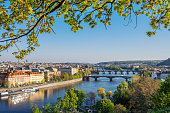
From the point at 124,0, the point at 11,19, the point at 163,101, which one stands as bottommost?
the point at 163,101

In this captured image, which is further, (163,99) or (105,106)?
(105,106)

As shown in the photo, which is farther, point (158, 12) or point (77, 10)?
point (158, 12)

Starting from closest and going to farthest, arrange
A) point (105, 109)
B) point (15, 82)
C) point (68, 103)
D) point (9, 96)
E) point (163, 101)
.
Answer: point (163, 101) → point (68, 103) → point (105, 109) → point (9, 96) → point (15, 82)

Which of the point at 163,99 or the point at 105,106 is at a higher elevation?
the point at 163,99

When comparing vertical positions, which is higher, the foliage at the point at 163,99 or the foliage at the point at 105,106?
the foliage at the point at 163,99

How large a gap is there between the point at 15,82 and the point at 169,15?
31890mm

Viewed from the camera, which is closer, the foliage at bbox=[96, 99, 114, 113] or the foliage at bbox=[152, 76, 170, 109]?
the foliage at bbox=[152, 76, 170, 109]

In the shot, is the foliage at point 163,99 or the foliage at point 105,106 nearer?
the foliage at point 163,99

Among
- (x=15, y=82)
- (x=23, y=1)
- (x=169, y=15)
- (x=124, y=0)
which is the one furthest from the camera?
(x=15, y=82)

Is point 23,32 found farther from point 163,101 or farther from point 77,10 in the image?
point 163,101

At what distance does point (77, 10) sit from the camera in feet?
6.93

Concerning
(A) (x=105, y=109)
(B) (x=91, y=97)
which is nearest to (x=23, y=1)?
(A) (x=105, y=109)

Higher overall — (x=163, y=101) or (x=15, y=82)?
(x=163, y=101)

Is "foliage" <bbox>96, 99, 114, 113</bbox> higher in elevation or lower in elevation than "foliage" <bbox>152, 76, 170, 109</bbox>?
lower
